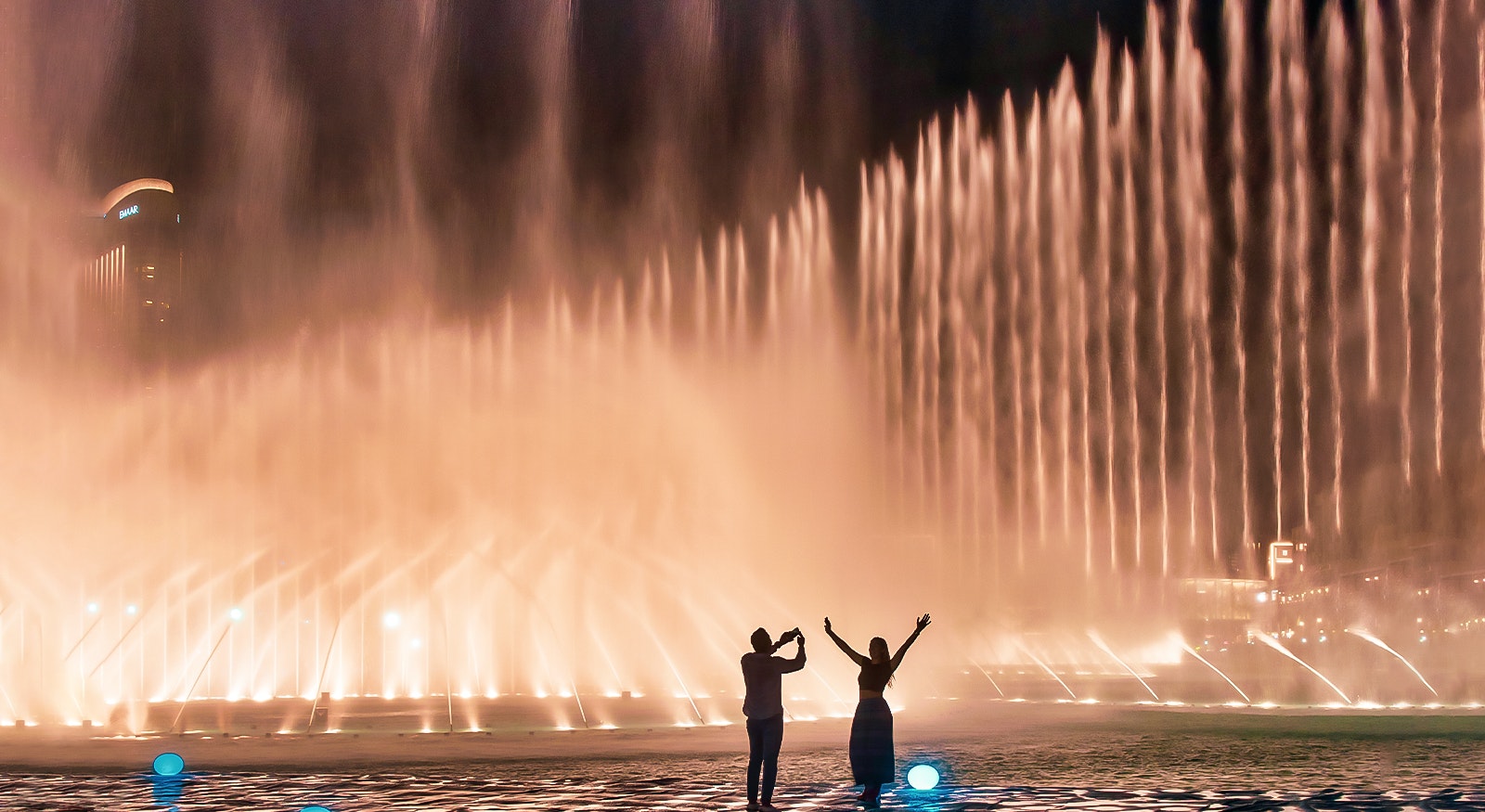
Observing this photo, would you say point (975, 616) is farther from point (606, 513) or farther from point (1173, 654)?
point (606, 513)

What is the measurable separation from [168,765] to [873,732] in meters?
5.82

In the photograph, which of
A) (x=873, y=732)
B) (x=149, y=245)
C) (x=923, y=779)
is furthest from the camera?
(x=149, y=245)

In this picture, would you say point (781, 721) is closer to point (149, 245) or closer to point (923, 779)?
point (923, 779)

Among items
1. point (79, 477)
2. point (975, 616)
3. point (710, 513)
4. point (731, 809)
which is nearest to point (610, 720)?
point (731, 809)

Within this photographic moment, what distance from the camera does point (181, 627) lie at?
3178 centimetres

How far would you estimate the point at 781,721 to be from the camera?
10.3 meters

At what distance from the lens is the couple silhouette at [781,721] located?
34.0ft

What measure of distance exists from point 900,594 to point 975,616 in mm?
9626

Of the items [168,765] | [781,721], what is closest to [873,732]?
[781,721]

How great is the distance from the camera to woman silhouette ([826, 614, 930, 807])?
10.5m

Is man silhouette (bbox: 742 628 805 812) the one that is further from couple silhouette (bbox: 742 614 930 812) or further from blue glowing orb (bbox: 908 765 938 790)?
blue glowing orb (bbox: 908 765 938 790)

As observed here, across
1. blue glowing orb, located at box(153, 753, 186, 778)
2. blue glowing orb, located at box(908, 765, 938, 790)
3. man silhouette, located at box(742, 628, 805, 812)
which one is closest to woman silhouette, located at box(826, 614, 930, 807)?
man silhouette, located at box(742, 628, 805, 812)

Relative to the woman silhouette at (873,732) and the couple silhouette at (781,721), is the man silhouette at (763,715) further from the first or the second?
the woman silhouette at (873,732)

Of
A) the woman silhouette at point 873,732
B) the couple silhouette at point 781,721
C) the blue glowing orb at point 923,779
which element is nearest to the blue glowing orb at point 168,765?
the couple silhouette at point 781,721
